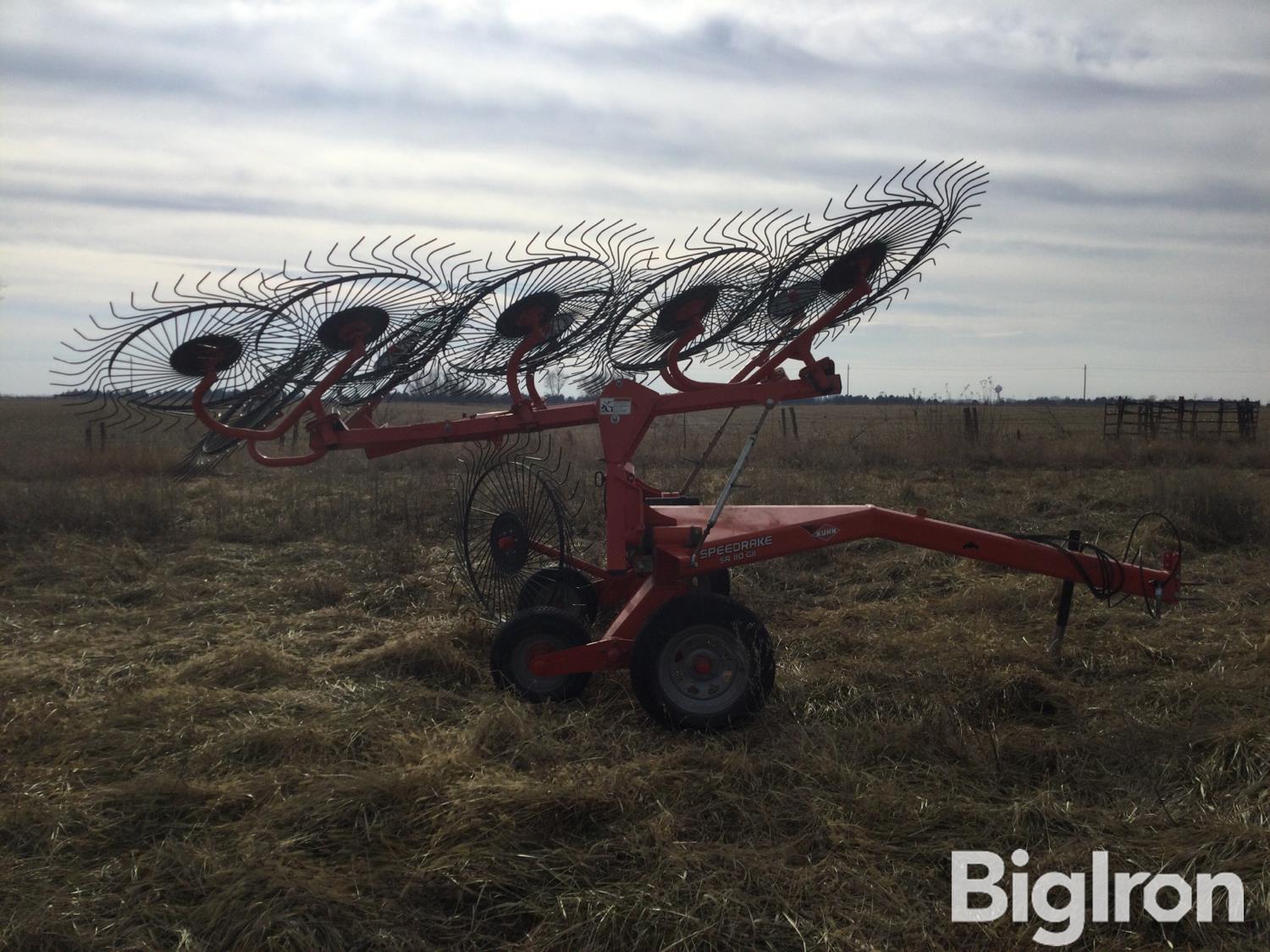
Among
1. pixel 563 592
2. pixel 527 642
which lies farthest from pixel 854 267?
pixel 527 642

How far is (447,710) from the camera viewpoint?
5.43 meters

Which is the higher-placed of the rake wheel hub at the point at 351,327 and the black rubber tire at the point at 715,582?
the rake wheel hub at the point at 351,327

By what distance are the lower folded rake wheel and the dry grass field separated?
30 cm

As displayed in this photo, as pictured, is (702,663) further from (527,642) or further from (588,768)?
(527,642)

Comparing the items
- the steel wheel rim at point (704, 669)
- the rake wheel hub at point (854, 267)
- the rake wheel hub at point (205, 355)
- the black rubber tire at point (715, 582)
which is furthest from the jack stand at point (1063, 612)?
the rake wheel hub at point (205, 355)

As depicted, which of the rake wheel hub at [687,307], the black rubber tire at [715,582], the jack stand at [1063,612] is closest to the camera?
the jack stand at [1063,612]

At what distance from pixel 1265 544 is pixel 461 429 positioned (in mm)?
7874

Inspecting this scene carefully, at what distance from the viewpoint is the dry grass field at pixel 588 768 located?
3.39m

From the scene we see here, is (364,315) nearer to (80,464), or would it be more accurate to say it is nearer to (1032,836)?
(1032,836)

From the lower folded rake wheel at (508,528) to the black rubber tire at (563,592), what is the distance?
0.5 inches

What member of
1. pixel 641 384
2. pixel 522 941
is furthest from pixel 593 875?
pixel 641 384

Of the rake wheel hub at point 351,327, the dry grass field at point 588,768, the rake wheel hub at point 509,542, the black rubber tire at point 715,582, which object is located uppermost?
the rake wheel hub at point 351,327

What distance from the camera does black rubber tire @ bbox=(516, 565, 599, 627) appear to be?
6578 millimetres

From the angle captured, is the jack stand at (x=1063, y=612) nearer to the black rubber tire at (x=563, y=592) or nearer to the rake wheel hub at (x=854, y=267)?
the rake wheel hub at (x=854, y=267)
